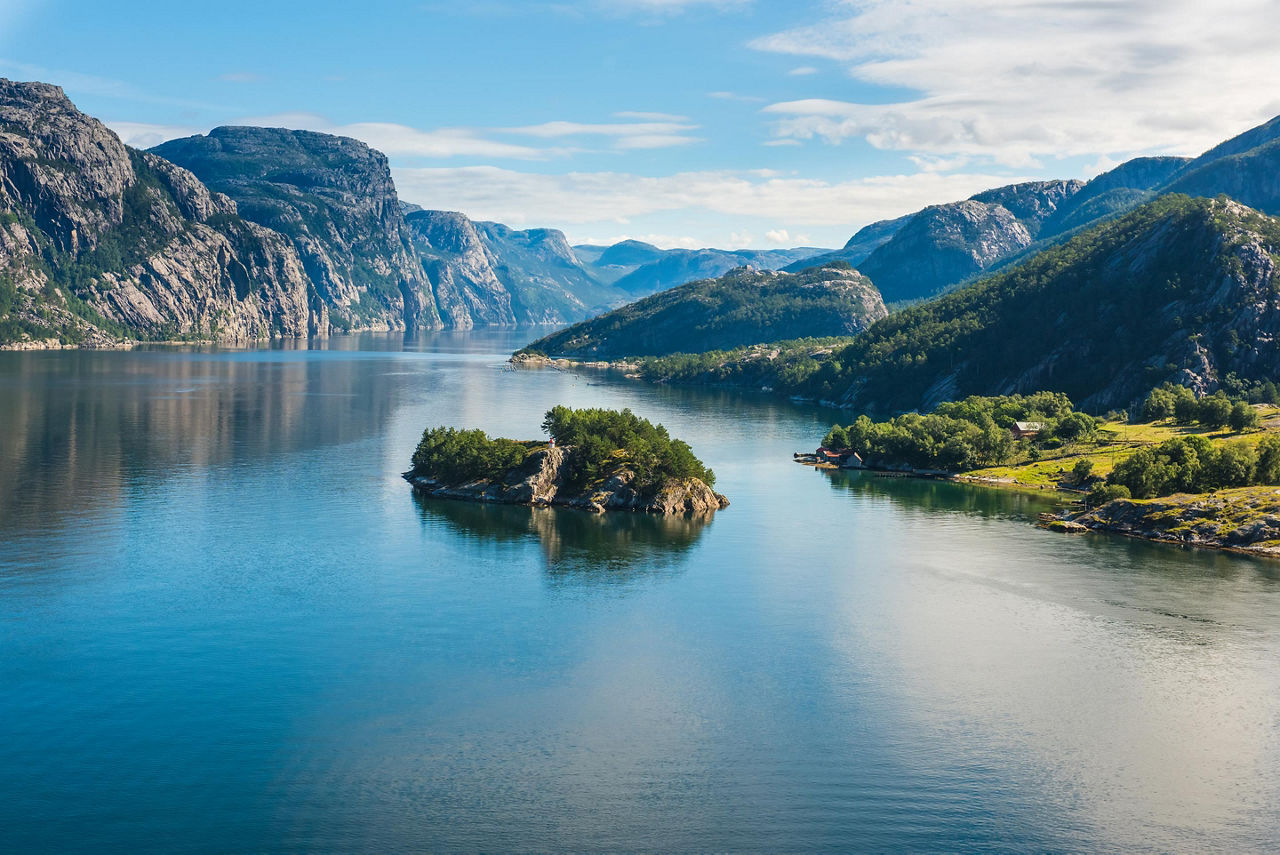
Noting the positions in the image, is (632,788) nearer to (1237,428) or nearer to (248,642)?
(248,642)

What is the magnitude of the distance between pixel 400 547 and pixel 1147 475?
102 meters

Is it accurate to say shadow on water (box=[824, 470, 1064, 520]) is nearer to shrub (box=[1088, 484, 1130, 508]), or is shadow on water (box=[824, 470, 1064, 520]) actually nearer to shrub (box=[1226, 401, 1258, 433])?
shrub (box=[1088, 484, 1130, 508])

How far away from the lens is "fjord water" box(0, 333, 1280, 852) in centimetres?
5928

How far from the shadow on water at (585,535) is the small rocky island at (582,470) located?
2.70 metres

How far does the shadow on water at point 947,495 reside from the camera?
153 metres

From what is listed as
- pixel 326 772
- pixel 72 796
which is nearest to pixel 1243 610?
pixel 326 772

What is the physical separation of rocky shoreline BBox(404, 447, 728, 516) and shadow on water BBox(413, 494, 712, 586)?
179cm

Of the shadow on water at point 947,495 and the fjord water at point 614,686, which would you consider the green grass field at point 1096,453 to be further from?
the fjord water at point 614,686

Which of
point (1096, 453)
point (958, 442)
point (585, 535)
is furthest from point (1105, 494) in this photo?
point (585, 535)

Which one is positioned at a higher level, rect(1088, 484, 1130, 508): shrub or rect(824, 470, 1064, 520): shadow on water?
rect(1088, 484, 1130, 508): shrub

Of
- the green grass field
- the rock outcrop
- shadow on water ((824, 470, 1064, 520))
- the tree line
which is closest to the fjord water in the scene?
the rock outcrop

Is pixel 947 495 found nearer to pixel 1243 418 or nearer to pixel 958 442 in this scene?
pixel 958 442

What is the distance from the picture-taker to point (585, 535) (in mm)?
130375

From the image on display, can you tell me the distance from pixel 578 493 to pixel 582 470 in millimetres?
3764
